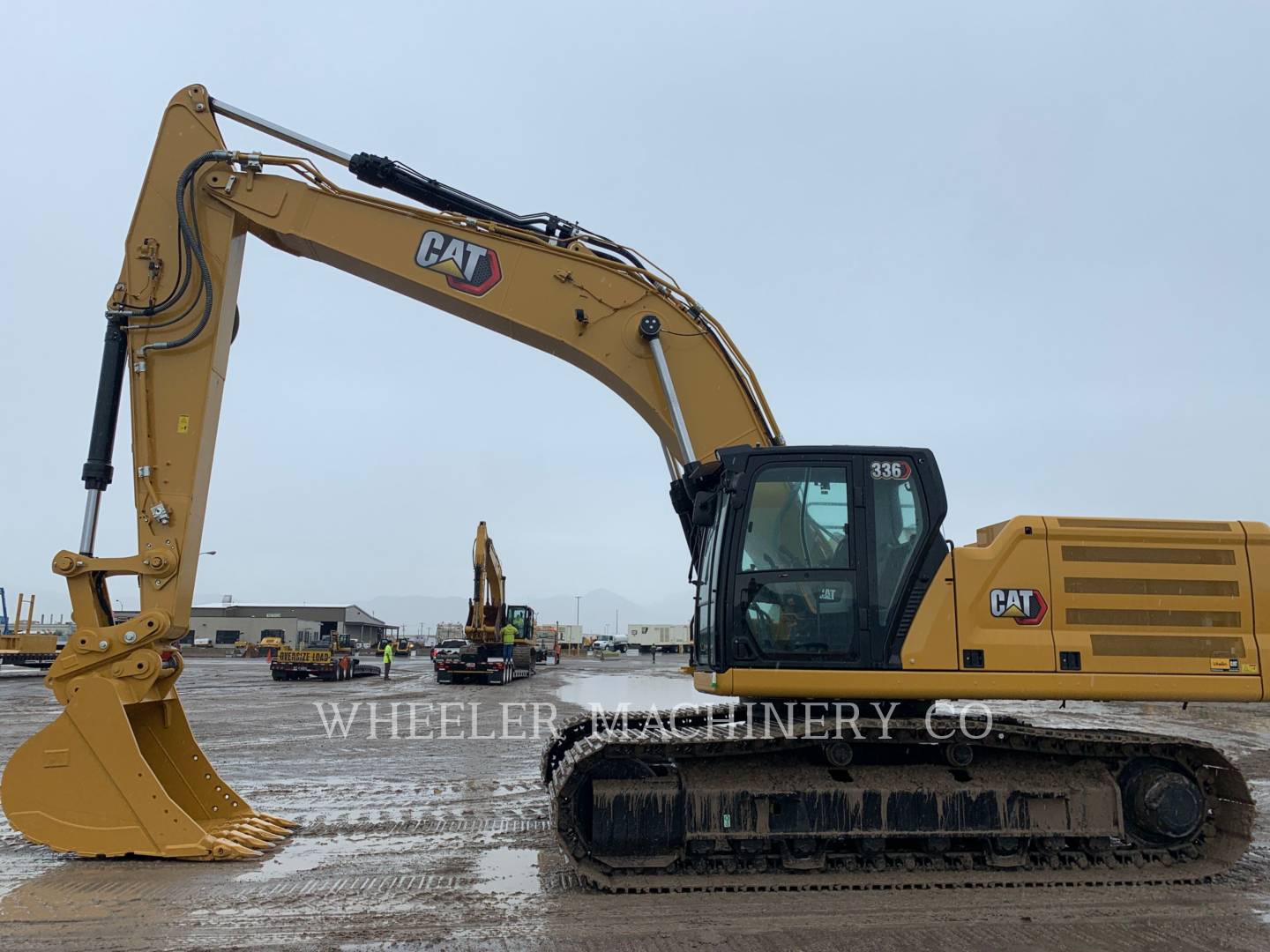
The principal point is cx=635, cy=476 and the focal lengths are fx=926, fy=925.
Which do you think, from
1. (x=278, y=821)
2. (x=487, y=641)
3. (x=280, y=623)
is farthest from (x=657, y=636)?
(x=278, y=821)

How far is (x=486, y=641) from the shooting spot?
33.4 m

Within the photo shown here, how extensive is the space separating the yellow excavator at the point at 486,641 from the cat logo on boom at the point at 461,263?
24124mm

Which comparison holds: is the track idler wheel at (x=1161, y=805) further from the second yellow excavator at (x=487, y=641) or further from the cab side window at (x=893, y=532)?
the second yellow excavator at (x=487, y=641)

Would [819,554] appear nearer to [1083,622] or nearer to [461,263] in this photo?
[1083,622]

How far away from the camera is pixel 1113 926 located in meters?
5.41

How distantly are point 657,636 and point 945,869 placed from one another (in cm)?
9213

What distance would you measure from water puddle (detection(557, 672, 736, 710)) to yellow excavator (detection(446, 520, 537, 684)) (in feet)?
7.61

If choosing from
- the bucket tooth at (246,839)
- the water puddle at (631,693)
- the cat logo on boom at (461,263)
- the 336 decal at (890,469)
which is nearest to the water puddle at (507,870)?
the bucket tooth at (246,839)

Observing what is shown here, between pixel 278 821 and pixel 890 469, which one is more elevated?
pixel 890 469

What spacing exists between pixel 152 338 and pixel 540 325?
3133 millimetres

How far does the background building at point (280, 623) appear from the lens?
77.5 m

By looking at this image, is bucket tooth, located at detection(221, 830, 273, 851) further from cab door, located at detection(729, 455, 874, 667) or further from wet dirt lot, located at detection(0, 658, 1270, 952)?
cab door, located at detection(729, 455, 874, 667)

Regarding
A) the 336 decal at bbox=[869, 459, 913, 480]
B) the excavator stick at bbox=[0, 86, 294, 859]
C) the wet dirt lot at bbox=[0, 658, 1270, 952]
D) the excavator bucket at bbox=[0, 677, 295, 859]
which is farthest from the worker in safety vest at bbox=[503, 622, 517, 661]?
the 336 decal at bbox=[869, 459, 913, 480]

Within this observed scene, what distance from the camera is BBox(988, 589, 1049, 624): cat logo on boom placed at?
6426 mm
